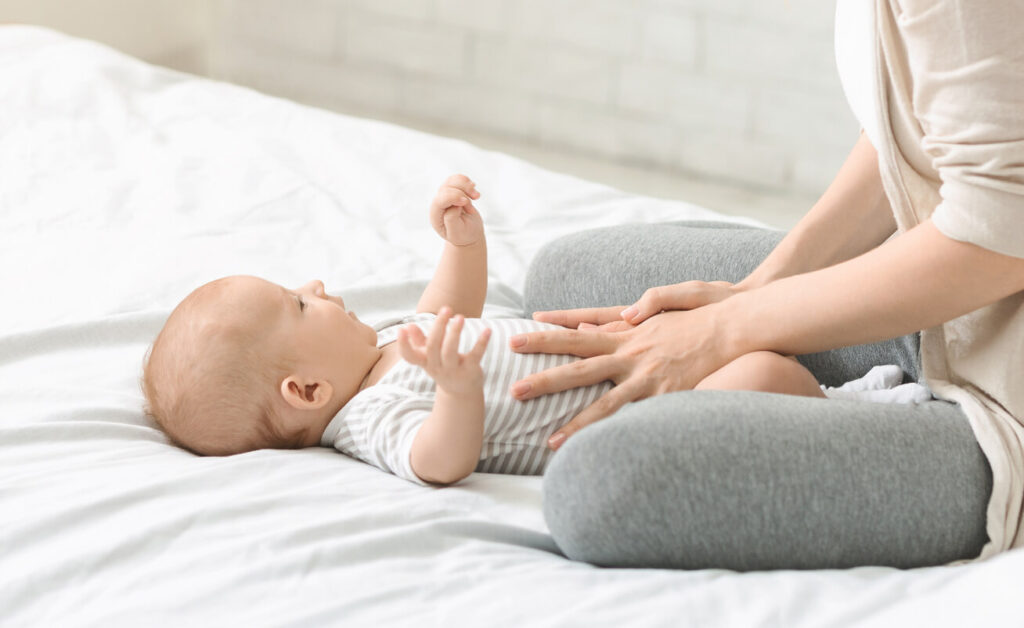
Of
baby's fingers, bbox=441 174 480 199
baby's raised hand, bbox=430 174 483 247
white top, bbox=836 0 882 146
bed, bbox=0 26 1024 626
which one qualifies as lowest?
bed, bbox=0 26 1024 626

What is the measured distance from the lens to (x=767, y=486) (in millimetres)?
961

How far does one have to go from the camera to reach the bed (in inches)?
36.9

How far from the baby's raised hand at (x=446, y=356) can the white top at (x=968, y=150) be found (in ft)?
1.52

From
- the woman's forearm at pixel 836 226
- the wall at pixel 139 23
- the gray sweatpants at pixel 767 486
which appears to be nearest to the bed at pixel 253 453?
the gray sweatpants at pixel 767 486

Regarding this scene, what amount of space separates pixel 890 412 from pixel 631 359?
1.05ft

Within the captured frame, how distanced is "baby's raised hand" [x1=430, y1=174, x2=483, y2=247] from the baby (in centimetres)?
17

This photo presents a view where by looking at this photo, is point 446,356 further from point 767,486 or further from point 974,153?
point 974,153

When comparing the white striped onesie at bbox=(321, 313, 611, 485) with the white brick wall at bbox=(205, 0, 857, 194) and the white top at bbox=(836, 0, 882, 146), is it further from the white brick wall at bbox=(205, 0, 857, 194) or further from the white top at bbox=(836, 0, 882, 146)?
the white brick wall at bbox=(205, 0, 857, 194)

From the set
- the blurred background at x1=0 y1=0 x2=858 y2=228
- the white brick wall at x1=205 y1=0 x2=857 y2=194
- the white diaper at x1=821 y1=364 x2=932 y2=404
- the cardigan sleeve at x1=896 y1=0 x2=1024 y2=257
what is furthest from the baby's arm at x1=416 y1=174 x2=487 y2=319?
the white brick wall at x1=205 y1=0 x2=857 y2=194

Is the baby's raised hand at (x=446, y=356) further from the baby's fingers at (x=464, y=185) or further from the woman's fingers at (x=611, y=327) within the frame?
the baby's fingers at (x=464, y=185)

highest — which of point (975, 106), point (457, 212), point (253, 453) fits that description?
point (975, 106)

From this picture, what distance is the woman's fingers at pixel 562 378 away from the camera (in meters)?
1.23

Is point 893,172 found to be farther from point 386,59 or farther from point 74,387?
point 386,59

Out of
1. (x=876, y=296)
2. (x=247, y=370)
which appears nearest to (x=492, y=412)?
(x=247, y=370)
